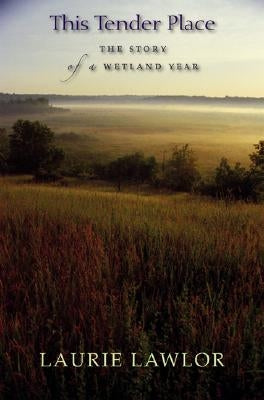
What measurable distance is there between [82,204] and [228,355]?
4.65 m

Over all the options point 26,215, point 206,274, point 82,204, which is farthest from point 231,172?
point 206,274

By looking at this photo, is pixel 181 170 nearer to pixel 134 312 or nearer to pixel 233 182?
pixel 233 182

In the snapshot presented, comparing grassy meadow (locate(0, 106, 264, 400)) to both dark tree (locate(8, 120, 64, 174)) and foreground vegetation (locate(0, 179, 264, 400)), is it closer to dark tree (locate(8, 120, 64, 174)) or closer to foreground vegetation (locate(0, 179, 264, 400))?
foreground vegetation (locate(0, 179, 264, 400))

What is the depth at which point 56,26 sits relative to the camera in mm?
5301

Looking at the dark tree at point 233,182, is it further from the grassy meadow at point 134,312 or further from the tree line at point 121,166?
the grassy meadow at point 134,312

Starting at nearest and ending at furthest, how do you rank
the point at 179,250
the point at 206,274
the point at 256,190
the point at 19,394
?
the point at 19,394 → the point at 206,274 → the point at 179,250 → the point at 256,190

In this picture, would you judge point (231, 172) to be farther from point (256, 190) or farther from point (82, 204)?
point (82, 204)

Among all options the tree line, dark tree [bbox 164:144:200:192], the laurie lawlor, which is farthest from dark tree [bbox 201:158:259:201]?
the laurie lawlor

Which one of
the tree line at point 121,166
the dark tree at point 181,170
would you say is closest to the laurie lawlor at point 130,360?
the tree line at point 121,166

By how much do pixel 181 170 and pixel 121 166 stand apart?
274 cm

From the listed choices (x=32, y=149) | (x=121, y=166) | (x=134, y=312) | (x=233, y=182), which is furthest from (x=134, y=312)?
(x=121, y=166)

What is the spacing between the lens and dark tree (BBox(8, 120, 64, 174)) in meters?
22.1

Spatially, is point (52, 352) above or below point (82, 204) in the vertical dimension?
below

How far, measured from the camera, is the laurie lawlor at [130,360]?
3016 millimetres
